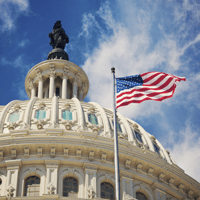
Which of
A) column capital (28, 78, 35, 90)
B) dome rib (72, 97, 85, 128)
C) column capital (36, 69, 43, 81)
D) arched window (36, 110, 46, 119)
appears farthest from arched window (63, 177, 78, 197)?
column capital (28, 78, 35, 90)

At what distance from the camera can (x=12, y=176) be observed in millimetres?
41312

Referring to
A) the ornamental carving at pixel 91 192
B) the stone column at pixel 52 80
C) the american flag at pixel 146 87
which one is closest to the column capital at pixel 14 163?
the ornamental carving at pixel 91 192

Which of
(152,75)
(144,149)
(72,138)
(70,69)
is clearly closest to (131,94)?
(152,75)

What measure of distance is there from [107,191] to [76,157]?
3817 mm

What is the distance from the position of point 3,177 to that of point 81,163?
21.2 feet

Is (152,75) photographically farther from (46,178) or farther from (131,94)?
(46,178)

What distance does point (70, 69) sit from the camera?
61312mm

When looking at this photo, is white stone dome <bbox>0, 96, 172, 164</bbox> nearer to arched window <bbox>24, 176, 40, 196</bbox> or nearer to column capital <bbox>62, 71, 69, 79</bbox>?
arched window <bbox>24, 176, 40, 196</bbox>

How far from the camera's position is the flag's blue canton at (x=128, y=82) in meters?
33.7

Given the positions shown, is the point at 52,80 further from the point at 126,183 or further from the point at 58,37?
the point at 126,183

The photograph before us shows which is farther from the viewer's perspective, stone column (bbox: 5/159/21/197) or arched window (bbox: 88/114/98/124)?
arched window (bbox: 88/114/98/124)

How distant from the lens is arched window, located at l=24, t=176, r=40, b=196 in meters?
40.9

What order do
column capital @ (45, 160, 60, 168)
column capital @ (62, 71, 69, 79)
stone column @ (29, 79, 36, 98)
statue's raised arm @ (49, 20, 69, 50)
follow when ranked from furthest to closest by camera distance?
statue's raised arm @ (49, 20, 69, 50) → stone column @ (29, 79, 36, 98) → column capital @ (62, 71, 69, 79) → column capital @ (45, 160, 60, 168)

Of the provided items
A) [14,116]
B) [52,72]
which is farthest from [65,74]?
[14,116]
